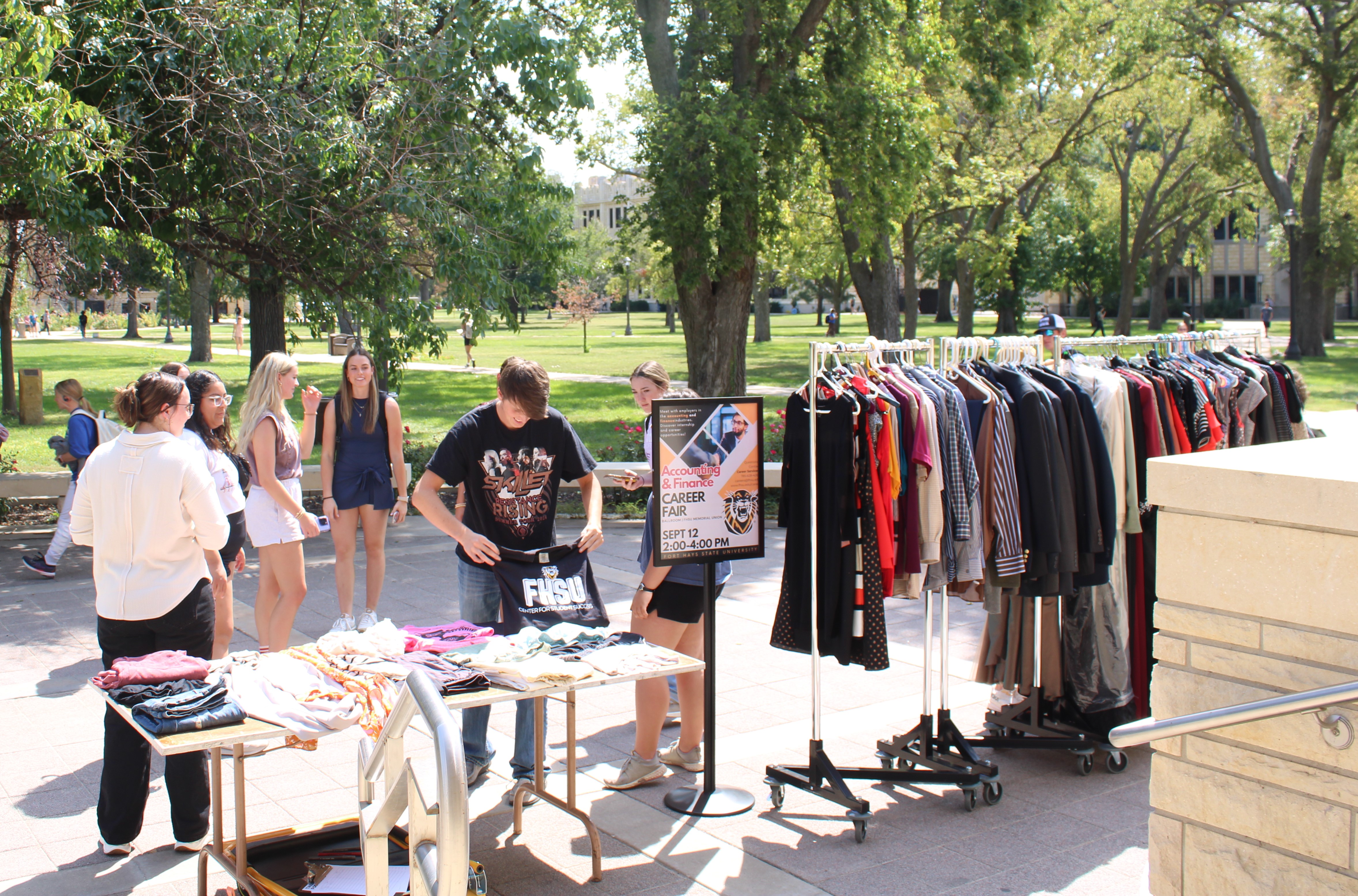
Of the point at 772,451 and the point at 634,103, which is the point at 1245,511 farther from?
the point at 634,103

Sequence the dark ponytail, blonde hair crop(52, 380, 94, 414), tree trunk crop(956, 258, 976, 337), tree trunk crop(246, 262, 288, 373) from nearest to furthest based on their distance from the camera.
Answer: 1. the dark ponytail
2. blonde hair crop(52, 380, 94, 414)
3. tree trunk crop(246, 262, 288, 373)
4. tree trunk crop(956, 258, 976, 337)

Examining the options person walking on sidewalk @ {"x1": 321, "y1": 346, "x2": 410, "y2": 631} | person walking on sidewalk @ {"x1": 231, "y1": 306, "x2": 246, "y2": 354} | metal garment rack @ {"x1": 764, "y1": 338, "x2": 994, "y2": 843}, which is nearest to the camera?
metal garment rack @ {"x1": 764, "y1": 338, "x2": 994, "y2": 843}

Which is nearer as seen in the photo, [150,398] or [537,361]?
[150,398]

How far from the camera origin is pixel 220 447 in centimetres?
686

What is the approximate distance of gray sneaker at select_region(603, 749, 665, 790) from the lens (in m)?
5.51

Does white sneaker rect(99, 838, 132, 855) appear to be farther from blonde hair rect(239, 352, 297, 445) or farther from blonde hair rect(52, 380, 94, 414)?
blonde hair rect(52, 380, 94, 414)

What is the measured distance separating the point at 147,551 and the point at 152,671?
0.86 m

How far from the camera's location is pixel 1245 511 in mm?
3523

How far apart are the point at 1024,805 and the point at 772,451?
1055cm

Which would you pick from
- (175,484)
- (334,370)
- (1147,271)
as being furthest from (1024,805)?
(1147,271)

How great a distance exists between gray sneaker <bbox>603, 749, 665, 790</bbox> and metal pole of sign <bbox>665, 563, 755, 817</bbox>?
190 millimetres

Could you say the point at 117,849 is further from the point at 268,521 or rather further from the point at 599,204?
the point at 599,204

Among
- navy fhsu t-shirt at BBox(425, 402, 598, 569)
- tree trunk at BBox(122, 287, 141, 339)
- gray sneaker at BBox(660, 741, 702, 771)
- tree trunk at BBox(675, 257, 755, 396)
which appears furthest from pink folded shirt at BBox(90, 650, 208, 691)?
tree trunk at BBox(122, 287, 141, 339)

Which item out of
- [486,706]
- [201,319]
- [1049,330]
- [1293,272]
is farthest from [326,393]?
[1293,272]
